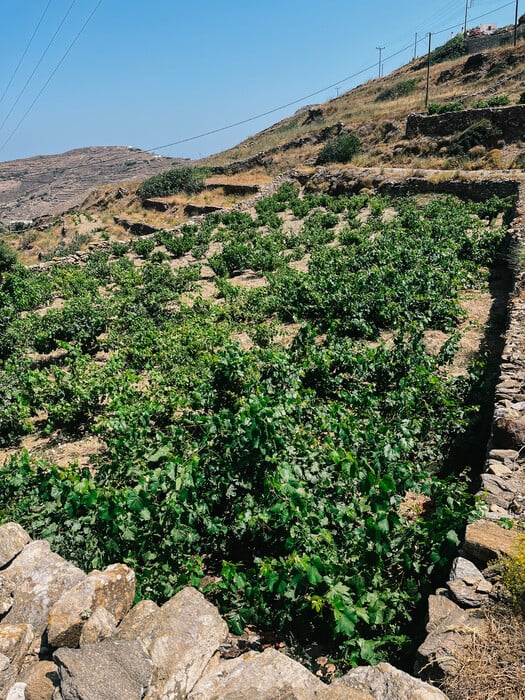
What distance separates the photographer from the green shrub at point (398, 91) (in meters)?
46.8

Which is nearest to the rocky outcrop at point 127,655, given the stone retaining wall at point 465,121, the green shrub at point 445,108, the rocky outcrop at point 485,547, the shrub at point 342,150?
the rocky outcrop at point 485,547

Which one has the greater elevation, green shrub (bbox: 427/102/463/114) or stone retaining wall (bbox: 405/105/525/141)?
green shrub (bbox: 427/102/463/114)

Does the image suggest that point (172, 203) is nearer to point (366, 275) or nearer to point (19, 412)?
point (366, 275)

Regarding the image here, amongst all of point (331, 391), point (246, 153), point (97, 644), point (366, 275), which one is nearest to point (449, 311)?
point (366, 275)

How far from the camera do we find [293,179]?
3127cm

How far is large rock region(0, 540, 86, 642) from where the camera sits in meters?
3.21

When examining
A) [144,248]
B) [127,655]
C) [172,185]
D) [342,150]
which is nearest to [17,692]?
[127,655]

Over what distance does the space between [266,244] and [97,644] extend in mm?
15901

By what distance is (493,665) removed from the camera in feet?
8.67

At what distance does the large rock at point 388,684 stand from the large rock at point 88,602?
1.47 metres

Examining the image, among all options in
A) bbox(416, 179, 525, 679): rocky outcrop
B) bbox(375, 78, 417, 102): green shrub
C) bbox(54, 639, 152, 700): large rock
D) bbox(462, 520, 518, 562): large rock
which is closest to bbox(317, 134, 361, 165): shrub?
bbox(375, 78, 417, 102): green shrub

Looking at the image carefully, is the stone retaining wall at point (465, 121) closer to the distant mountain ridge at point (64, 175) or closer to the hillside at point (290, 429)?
the hillside at point (290, 429)

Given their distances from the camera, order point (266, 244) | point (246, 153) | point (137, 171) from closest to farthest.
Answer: point (266, 244) → point (246, 153) → point (137, 171)

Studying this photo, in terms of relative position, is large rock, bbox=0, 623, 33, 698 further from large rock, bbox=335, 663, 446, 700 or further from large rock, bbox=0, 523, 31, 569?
large rock, bbox=335, 663, 446, 700
